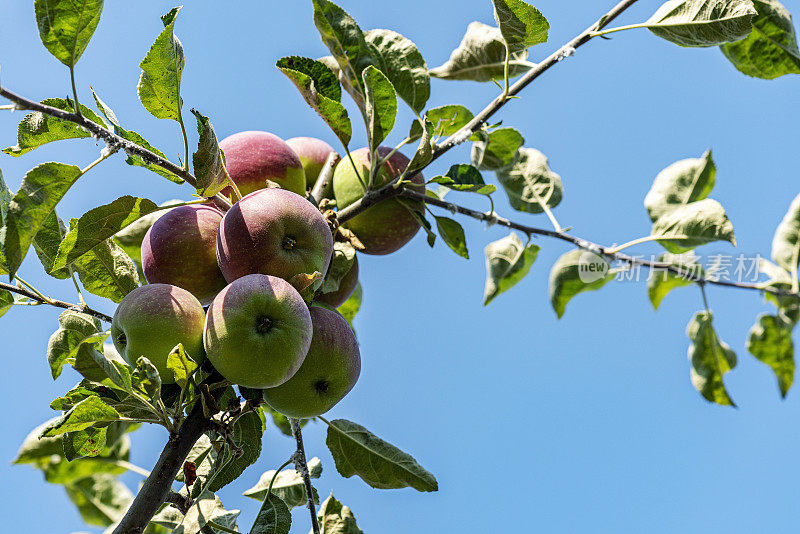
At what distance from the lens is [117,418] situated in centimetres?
167

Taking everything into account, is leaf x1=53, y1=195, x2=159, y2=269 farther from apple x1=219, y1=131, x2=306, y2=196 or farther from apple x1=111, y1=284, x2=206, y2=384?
apple x1=219, y1=131, x2=306, y2=196

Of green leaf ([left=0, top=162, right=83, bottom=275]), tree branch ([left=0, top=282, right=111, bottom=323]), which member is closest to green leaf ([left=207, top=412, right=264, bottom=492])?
tree branch ([left=0, top=282, right=111, bottom=323])

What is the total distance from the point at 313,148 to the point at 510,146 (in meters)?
0.78

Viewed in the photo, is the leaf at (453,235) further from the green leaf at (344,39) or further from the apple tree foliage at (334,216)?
the green leaf at (344,39)

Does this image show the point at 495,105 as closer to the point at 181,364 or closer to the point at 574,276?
the point at 574,276


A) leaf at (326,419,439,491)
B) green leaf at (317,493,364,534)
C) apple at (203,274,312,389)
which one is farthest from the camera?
green leaf at (317,493,364,534)

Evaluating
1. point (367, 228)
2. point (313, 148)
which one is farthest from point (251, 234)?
point (313, 148)

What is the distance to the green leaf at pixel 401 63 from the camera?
6.94ft

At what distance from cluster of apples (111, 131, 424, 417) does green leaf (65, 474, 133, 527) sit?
132 cm

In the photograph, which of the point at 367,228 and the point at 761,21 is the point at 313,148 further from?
the point at 761,21

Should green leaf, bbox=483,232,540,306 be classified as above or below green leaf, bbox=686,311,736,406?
above

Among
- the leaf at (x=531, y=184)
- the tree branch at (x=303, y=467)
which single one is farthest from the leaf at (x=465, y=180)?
the tree branch at (x=303, y=467)

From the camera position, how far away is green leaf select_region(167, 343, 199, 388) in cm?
157

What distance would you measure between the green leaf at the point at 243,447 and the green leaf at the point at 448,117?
3.85 ft
